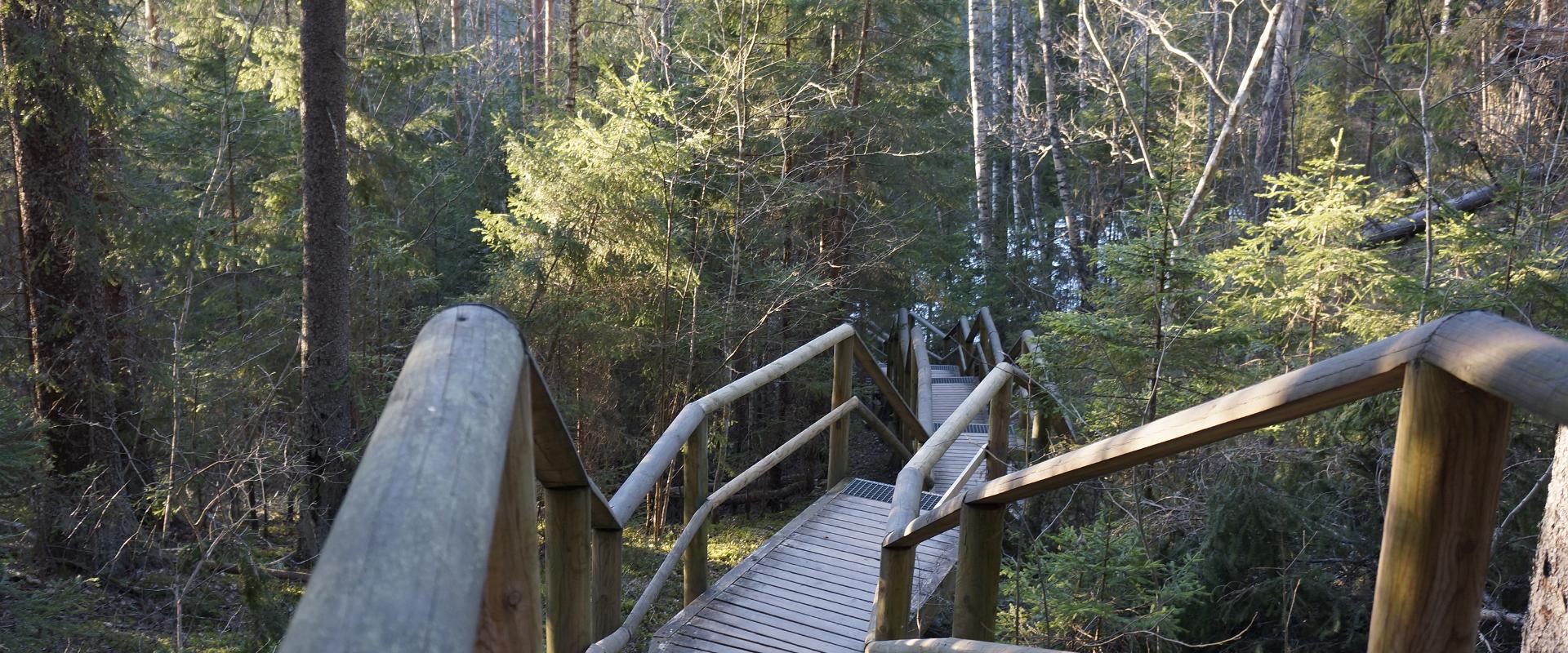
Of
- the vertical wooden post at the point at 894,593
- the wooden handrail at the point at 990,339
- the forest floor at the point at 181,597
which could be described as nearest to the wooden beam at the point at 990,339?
the wooden handrail at the point at 990,339

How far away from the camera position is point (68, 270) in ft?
24.0

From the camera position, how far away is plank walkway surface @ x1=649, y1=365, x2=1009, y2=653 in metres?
4.31

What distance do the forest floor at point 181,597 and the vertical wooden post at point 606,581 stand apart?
1813 millimetres

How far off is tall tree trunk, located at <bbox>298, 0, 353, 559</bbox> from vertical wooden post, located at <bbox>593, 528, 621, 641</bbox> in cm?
583

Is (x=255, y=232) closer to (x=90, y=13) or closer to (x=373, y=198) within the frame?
(x=373, y=198)

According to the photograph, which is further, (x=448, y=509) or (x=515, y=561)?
(x=515, y=561)

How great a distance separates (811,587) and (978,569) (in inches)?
88.6

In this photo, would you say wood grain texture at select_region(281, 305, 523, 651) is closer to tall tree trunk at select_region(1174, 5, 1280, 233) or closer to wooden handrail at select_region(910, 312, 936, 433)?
wooden handrail at select_region(910, 312, 936, 433)

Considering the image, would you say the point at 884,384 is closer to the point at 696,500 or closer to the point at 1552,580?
the point at 696,500

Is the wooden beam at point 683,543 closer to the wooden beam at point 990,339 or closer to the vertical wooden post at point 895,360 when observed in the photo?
the wooden beam at point 990,339

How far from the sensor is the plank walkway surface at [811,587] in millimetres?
4312

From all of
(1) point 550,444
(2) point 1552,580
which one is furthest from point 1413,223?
(1) point 550,444

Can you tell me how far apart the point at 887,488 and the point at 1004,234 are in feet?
42.8

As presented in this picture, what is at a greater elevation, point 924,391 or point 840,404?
point 840,404
